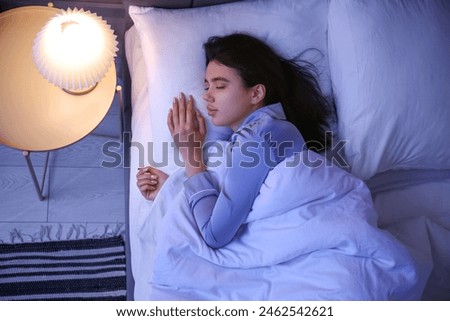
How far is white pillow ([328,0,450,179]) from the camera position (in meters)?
1.07

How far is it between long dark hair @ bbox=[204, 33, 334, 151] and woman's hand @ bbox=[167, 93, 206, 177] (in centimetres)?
13

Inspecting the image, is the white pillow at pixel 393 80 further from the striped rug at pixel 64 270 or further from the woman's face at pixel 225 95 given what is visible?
the striped rug at pixel 64 270

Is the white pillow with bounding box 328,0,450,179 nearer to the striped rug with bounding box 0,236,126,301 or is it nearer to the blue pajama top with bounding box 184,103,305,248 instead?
the blue pajama top with bounding box 184,103,305,248

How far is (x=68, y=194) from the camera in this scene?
1.44 metres

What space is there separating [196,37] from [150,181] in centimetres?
36

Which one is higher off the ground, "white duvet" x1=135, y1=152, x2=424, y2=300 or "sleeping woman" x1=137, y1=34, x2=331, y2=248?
"sleeping woman" x1=137, y1=34, x2=331, y2=248

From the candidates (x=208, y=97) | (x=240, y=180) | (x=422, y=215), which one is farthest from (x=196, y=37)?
(x=422, y=215)

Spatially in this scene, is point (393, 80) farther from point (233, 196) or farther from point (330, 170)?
point (233, 196)

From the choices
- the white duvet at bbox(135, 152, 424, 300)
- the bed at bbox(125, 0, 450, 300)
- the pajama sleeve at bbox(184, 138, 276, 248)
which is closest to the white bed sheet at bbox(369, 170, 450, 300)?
the bed at bbox(125, 0, 450, 300)

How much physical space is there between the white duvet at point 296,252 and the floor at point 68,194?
1.59ft

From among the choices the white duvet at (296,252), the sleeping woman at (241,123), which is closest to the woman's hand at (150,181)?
the sleeping woman at (241,123)

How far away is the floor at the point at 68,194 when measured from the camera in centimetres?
138

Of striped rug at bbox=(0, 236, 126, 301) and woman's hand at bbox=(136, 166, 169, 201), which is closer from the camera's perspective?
woman's hand at bbox=(136, 166, 169, 201)
